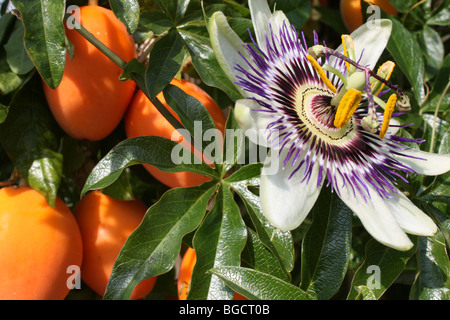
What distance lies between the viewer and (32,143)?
1.20 metres

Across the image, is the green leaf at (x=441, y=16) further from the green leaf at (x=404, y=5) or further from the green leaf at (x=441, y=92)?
the green leaf at (x=441, y=92)

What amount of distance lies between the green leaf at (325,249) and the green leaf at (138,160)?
0.23 meters

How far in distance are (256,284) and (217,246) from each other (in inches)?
4.7

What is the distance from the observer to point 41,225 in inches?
44.9

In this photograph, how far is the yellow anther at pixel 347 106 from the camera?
0.98 meters

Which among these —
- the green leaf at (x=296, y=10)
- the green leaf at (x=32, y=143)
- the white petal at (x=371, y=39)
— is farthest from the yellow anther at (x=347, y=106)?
the green leaf at (x=32, y=143)

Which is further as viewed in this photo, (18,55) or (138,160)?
(18,55)

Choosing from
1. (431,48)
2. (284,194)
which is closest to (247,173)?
(284,194)

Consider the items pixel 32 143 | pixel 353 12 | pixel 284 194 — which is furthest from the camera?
pixel 353 12

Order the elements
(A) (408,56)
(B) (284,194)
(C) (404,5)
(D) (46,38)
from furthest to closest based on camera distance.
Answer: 1. (C) (404,5)
2. (A) (408,56)
3. (D) (46,38)
4. (B) (284,194)

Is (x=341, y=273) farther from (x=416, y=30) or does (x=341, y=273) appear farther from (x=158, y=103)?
(x=416, y=30)

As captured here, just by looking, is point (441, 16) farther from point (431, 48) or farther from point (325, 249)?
point (325, 249)

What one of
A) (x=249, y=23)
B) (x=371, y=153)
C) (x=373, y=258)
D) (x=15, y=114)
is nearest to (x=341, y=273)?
(x=373, y=258)
